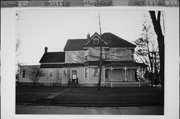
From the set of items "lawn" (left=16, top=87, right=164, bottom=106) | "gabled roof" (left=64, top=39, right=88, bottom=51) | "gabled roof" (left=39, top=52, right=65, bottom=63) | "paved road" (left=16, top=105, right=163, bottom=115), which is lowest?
"paved road" (left=16, top=105, right=163, bottom=115)

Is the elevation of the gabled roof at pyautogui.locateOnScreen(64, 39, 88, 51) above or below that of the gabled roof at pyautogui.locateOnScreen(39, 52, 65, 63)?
above

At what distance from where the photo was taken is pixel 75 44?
363 cm

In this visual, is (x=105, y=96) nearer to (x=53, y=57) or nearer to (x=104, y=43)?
(x=104, y=43)

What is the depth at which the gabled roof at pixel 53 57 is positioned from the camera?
3.61m

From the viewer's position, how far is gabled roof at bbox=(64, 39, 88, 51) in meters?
3.62

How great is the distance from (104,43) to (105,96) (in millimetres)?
911

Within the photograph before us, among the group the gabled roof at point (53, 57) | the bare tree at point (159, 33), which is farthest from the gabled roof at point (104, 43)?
the bare tree at point (159, 33)

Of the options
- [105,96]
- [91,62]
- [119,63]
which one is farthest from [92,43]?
[105,96]

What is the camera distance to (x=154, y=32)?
364 cm

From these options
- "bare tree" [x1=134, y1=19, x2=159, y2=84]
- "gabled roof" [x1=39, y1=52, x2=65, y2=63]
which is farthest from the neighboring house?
"bare tree" [x1=134, y1=19, x2=159, y2=84]

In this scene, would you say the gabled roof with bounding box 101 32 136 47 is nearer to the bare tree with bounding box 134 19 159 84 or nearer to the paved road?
the bare tree with bounding box 134 19 159 84

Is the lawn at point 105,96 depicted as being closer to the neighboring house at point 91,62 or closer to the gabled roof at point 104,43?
the neighboring house at point 91,62

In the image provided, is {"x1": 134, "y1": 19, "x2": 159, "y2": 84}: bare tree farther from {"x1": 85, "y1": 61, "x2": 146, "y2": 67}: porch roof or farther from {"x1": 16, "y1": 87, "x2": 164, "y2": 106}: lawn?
{"x1": 16, "y1": 87, "x2": 164, "y2": 106}: lawn

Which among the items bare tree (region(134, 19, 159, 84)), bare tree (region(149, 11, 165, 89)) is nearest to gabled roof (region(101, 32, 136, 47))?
bare tree (region(134, 19, 159, 84))
